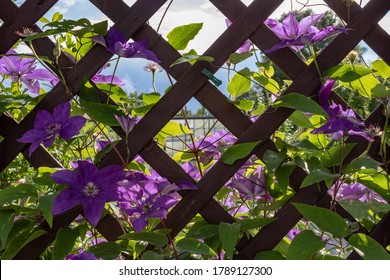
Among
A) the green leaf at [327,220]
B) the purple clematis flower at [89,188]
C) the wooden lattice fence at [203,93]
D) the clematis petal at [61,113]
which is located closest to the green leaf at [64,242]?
the wooden lattice fence at [203,93]

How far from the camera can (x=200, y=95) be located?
3.44 feet

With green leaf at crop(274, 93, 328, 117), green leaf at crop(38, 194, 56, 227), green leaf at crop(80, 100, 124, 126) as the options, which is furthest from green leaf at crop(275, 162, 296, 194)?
green leaf at crop(38, 194, 56, 227)

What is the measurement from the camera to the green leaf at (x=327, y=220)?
92cm

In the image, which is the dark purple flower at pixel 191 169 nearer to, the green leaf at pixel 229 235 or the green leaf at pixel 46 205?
the green leaf at pixel 229 235

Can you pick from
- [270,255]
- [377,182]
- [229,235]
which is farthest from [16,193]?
[377,182]

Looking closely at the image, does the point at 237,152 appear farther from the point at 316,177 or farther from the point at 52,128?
the point at 52,128

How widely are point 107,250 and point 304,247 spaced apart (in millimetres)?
396

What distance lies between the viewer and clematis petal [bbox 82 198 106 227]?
3.03ft

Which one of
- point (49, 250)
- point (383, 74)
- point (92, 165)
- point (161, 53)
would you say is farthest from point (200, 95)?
point (49, 250)

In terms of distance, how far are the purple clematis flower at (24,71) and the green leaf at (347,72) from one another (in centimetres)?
59

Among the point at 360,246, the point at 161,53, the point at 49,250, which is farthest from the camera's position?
the point at 49,250

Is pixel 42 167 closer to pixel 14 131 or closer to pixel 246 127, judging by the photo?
pixel 14 131
